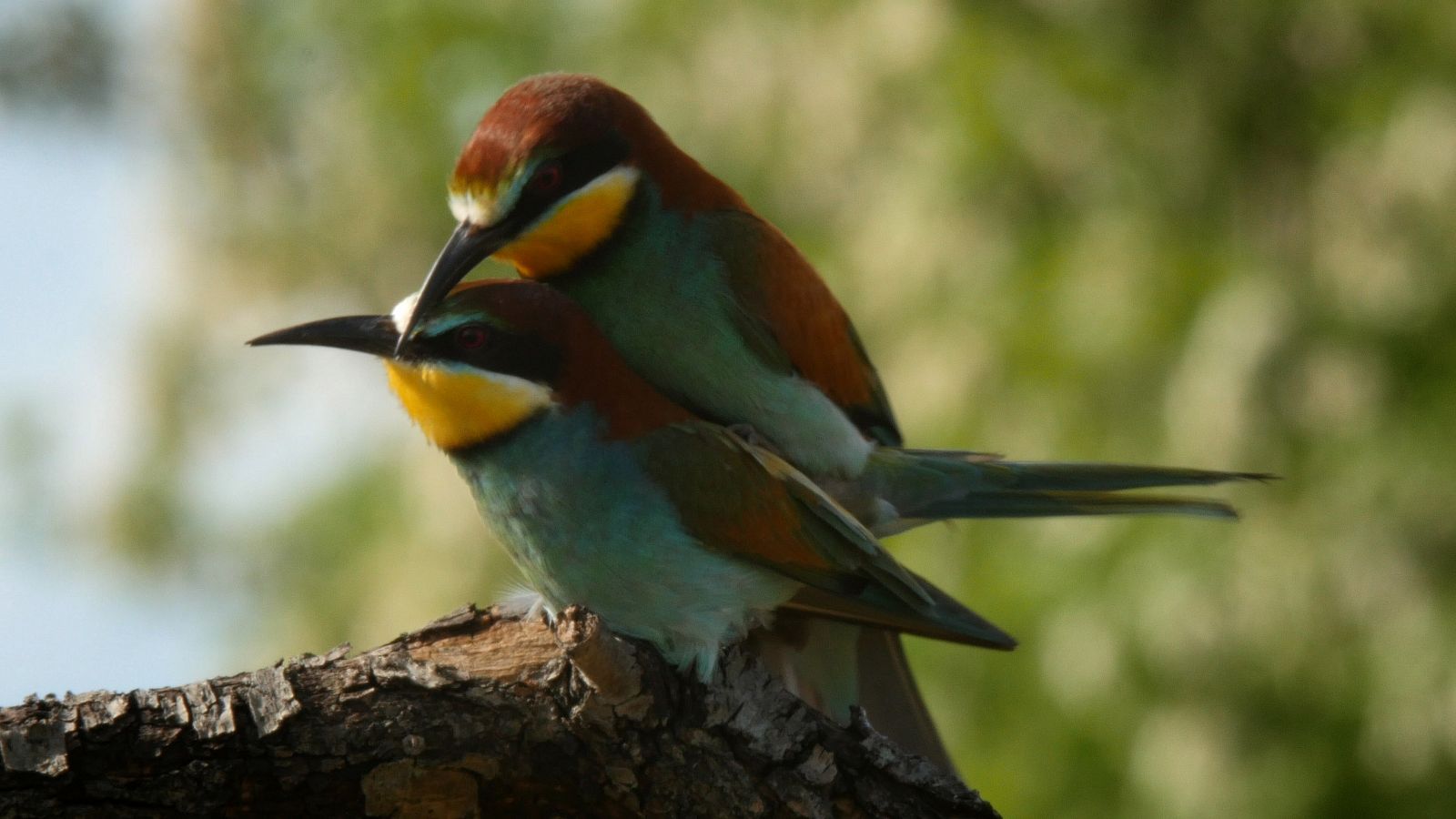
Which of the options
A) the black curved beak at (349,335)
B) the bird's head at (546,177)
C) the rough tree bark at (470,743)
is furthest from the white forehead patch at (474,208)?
the rough tree bark at (470,743)

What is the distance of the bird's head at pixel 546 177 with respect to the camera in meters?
2.75

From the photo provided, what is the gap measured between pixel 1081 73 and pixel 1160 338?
1.26 m

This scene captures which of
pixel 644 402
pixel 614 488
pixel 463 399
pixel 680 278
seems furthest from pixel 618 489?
pixel 680 278

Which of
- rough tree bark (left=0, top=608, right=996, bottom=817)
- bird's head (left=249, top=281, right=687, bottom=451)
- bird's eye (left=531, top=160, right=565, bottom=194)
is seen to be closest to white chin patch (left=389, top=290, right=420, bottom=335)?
bird's head (left=249, top=281, right=687, bottom=451)

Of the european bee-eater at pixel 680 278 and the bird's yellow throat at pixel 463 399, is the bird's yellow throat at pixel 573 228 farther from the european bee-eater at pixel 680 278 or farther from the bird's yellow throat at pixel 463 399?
the bird's yellow throat at pixel 463 399

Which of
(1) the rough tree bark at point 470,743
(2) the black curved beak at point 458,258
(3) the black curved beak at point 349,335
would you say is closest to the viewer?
(1) the rough tree bark at point 470,743

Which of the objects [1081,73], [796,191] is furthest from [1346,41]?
[796,191]

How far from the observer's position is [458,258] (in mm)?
2717

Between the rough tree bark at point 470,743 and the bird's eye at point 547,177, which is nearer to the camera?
the rough tree bark at point 470,743

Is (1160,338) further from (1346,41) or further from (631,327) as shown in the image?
(631,327)

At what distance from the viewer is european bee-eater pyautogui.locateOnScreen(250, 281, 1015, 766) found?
284 cm

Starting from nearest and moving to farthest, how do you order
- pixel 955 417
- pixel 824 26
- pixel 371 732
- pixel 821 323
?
1. pixel 371 732
2. pixel 821 323
3. pixel 955 417
4. pixel 824 26

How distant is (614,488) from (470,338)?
0.35 meters

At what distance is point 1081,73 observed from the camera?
709 centimetres
